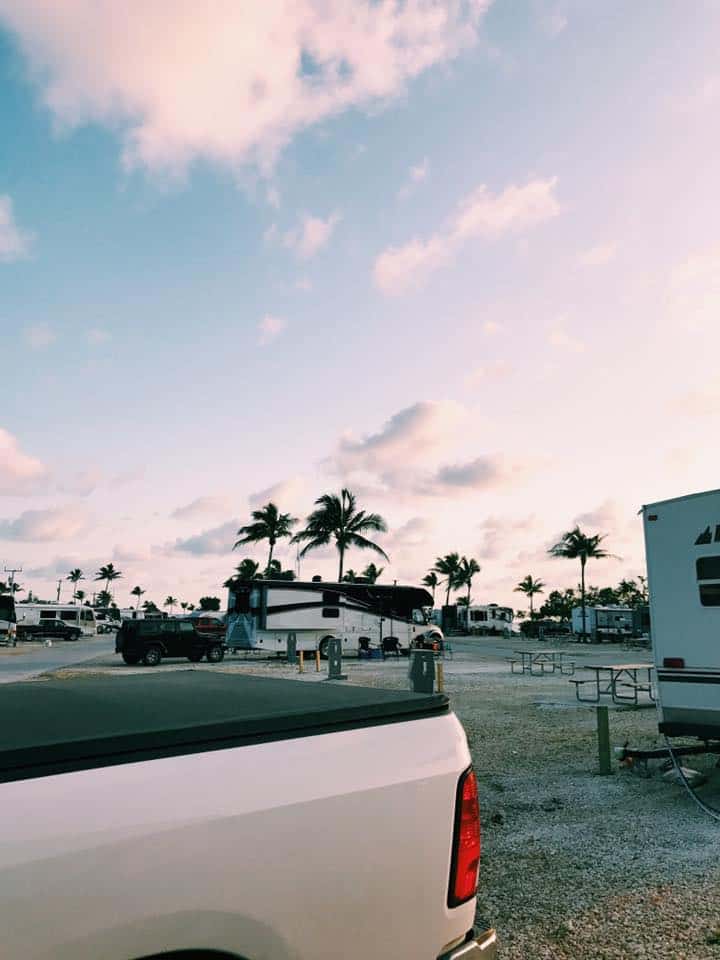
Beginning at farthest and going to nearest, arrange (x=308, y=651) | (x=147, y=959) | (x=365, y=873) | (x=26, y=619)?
1. (x=26, y=619)
2. (x=308, y=651)
3. (x=365, y=873)
4. (x=147, y=959)

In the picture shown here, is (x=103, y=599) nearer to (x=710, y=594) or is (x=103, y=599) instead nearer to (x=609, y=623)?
(x=609, y=623)

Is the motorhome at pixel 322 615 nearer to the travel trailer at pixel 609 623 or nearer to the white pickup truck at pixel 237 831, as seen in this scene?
the white pickup truck at pixel 237 831

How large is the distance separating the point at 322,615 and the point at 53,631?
100 feet

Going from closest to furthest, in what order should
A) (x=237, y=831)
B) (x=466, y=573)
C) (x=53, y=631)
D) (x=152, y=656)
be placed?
(x=237, y=831) < (x=152, y=656) < (x=53, y=631) < (x=466, y=573)

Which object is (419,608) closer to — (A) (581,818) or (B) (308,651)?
(B) (308,651)

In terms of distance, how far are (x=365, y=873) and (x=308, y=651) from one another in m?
28.0

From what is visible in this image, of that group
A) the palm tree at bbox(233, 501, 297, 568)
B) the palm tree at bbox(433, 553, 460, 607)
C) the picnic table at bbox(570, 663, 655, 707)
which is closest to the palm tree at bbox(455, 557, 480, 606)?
the palm tree at bbox(433, 553, 460, 607)

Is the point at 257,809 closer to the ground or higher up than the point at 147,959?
higher up

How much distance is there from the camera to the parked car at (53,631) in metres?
50.2

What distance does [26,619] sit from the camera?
51.5m

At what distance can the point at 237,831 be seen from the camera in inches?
74.6

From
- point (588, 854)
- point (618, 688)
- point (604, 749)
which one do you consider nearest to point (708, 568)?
point (604, 749)

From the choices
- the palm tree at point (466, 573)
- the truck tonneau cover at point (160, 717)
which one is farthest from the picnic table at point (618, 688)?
the palm tree at point (466, 573)

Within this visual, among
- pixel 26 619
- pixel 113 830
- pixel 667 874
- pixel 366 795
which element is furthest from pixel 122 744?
pixel 26 619
